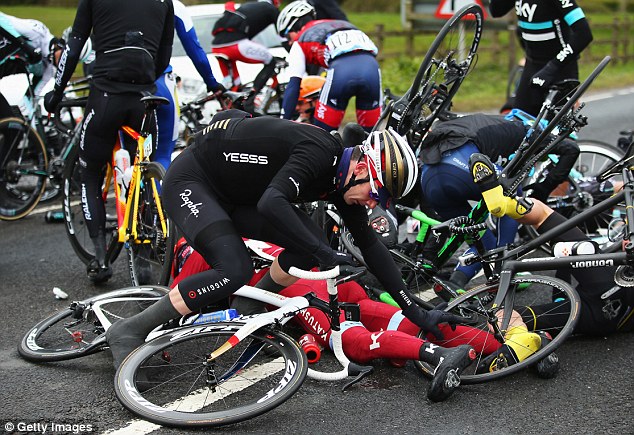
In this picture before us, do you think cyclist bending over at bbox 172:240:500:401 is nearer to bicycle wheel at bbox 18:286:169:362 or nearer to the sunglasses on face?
bicycle wheel at bbox 18:286:169:362

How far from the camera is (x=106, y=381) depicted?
5078mm

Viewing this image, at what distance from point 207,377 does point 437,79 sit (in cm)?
349

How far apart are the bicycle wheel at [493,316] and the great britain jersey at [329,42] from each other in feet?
11.4

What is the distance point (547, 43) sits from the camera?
829 cm

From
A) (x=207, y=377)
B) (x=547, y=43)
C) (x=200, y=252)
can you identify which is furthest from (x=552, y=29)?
(x=207, y=377)

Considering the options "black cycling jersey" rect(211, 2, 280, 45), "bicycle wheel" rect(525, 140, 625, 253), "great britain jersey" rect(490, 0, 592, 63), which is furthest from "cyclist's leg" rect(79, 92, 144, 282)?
"black cycling jersey" rect(211, 2, 280, 45)

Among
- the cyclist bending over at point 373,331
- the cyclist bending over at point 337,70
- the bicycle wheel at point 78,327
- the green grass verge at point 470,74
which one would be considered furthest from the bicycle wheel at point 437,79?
the green grass verge at point 470,74

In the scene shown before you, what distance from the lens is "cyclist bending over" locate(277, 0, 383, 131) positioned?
8.12m

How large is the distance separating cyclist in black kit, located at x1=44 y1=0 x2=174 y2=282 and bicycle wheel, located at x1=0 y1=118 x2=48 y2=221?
1706mm

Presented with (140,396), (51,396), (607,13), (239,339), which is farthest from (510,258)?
(607,13)

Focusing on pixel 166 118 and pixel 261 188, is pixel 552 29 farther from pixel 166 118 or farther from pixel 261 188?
pixel 261 188

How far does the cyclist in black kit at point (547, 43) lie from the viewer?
7.97 meters

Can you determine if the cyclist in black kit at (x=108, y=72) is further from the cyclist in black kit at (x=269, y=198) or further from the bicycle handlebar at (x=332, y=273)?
the bicycle handlebar at (x=332, y=273)

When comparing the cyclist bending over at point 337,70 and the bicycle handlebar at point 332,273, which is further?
the cyclist bending over at point 337,70
